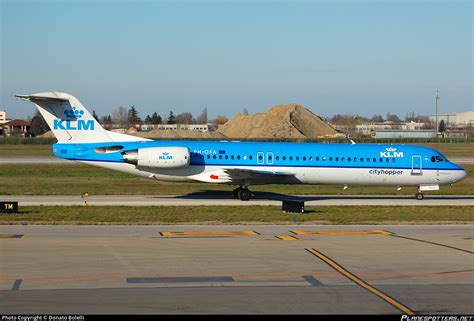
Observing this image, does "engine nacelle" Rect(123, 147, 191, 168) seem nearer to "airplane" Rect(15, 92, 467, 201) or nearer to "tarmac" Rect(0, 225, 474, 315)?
"airplane" Rect(15, 92, 467, 201)

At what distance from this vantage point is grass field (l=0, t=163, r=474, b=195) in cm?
4100

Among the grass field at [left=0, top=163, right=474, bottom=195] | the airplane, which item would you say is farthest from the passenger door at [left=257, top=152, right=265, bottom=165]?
the grass field at [left=0, top=163, right=474, bottom=195]

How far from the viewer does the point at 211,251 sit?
19.8 meters

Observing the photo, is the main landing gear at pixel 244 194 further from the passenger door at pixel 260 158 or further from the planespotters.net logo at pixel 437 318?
the planespotters.net logo at pixel 437 318

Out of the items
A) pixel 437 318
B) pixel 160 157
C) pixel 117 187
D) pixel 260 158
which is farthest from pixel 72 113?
pixel 437 318

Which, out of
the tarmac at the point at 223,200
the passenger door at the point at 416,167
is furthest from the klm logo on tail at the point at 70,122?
the passenger door at the point at 416,167

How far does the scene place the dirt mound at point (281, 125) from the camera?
154000 mm

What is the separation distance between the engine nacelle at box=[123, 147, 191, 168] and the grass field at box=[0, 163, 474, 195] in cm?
551

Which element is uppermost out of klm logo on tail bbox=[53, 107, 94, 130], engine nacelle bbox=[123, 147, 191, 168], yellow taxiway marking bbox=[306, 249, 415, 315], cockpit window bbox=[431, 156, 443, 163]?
klm logo on tail bbox=[53, 107, 94, 130]

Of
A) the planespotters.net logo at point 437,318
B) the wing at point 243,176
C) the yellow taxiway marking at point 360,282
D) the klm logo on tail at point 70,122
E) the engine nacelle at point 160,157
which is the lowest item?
the yellow taxiway marking at point 360,282

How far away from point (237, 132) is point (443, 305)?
501 feet

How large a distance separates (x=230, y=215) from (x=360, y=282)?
541 inches

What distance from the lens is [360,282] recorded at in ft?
51.5

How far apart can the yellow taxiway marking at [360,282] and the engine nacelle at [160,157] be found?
15.8 m
